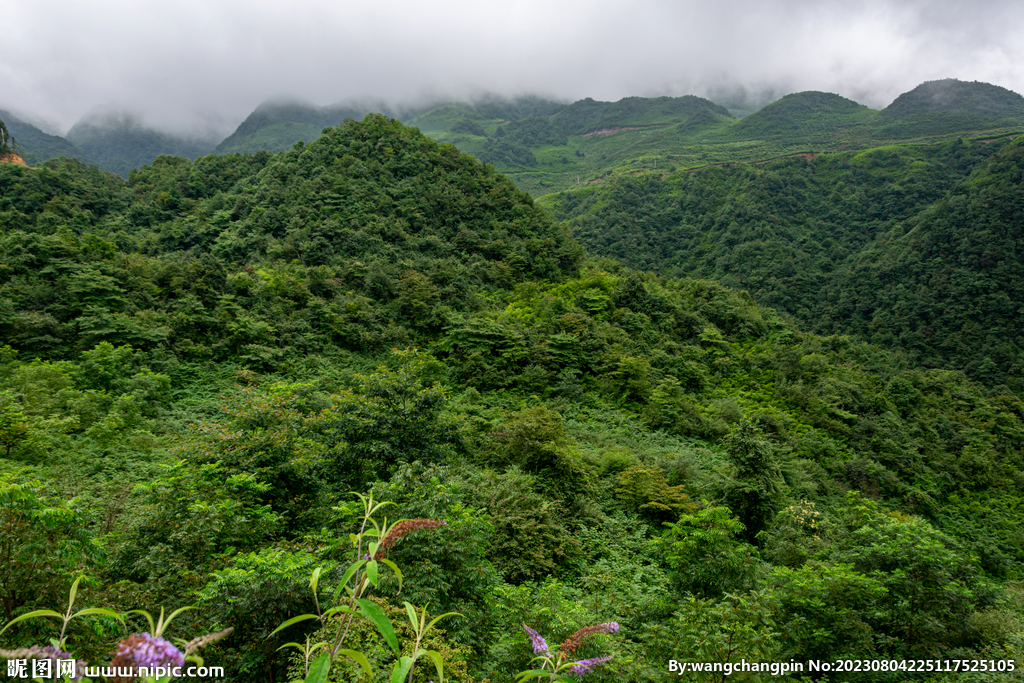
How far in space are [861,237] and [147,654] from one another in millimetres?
67472

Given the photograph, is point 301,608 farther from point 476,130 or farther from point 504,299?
point 476,130

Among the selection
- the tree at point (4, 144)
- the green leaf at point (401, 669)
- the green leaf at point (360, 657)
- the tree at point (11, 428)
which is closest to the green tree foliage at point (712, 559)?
the green leaf at point (401, 669)

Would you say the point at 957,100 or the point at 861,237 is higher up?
the point at 957,100

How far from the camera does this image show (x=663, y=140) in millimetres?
97625

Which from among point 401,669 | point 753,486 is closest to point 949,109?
point 753,486

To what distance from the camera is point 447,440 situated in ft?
29.7

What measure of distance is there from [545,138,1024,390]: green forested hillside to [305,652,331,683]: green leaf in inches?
1944

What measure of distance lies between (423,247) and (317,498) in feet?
58.9

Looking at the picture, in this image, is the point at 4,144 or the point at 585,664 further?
the point at 4,144

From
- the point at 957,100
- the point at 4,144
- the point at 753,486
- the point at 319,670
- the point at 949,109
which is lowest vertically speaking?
the point at 753,486

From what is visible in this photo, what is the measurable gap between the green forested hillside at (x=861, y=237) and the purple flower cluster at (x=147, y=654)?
49.7 metres

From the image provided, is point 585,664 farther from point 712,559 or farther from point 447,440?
point 447,440

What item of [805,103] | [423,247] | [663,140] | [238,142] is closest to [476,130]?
[663,140]

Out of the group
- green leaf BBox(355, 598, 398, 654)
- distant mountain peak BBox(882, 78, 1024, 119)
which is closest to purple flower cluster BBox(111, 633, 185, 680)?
green leaf BBox(355, 598, 398, 654)
